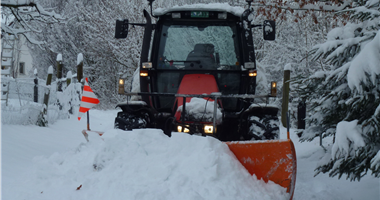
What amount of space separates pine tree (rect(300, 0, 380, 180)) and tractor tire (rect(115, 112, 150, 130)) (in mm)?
2017

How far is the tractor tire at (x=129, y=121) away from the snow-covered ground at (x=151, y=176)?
1.82ft

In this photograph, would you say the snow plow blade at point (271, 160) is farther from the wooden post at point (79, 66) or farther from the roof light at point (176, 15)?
the wooden post at point (79, 66)

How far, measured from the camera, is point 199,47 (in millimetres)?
5059

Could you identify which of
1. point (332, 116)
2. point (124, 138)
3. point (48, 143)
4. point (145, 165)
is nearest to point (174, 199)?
point (145, 165)

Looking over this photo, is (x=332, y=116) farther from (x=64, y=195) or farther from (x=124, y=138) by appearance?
(x=64, y=195)

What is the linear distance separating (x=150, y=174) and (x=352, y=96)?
6.32 feet

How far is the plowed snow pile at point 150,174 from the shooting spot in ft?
9.93

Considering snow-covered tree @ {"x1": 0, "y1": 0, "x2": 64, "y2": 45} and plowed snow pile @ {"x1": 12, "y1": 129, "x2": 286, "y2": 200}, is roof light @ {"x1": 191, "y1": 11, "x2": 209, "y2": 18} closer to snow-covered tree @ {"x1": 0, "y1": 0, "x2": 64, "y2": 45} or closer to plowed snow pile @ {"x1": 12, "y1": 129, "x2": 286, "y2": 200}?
plowed snow pile @ {"x1": 12, "y1": 129, "x2": 286, "y2": 200}

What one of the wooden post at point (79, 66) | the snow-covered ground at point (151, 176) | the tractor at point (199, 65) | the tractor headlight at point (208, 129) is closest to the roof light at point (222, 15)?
the tractor at point (199, 65)

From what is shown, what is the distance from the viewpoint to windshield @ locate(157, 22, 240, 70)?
504 cm

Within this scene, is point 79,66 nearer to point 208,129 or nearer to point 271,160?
point 208,129

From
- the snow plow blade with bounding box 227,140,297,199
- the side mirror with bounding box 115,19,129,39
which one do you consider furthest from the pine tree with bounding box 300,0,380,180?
the side mirror with bounding box 115,19,129,39

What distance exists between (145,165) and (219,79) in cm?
218

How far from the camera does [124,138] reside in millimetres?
3672
